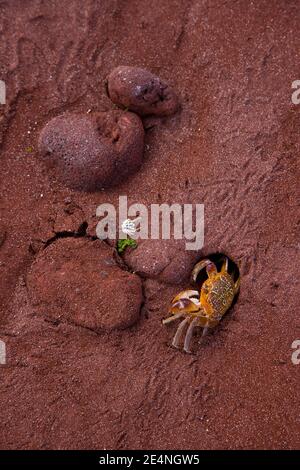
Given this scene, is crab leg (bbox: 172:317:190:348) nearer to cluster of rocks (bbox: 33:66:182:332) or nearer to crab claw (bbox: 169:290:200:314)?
crab claw (bbox: 169:290:200:314)

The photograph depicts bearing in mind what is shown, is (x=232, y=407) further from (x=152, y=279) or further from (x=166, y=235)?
(x=166, y=235)

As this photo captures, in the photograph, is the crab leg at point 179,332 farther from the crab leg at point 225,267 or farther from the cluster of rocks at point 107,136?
the cluster of rocks at point 107,136

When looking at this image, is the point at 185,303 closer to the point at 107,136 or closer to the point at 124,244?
the point at 124,244

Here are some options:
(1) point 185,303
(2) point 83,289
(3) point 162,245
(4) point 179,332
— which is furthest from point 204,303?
(2) point 83,289

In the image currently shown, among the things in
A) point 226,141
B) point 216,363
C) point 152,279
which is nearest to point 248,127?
point 226,141

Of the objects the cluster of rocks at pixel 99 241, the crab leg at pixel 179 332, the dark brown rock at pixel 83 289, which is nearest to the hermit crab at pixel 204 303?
the crab leg at pixel 179 332

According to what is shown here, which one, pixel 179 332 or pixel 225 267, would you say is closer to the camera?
→ pixel 179 332

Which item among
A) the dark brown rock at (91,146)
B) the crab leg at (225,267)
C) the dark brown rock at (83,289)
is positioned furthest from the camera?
the crab leg at (225,267)

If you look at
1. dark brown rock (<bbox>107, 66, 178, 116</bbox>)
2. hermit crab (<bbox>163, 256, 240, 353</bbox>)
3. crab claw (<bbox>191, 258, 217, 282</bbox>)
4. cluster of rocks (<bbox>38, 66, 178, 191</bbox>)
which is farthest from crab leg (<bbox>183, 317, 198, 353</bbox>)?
dark brown rock (<bbox>107, 66, 178, 116</bbox>)
